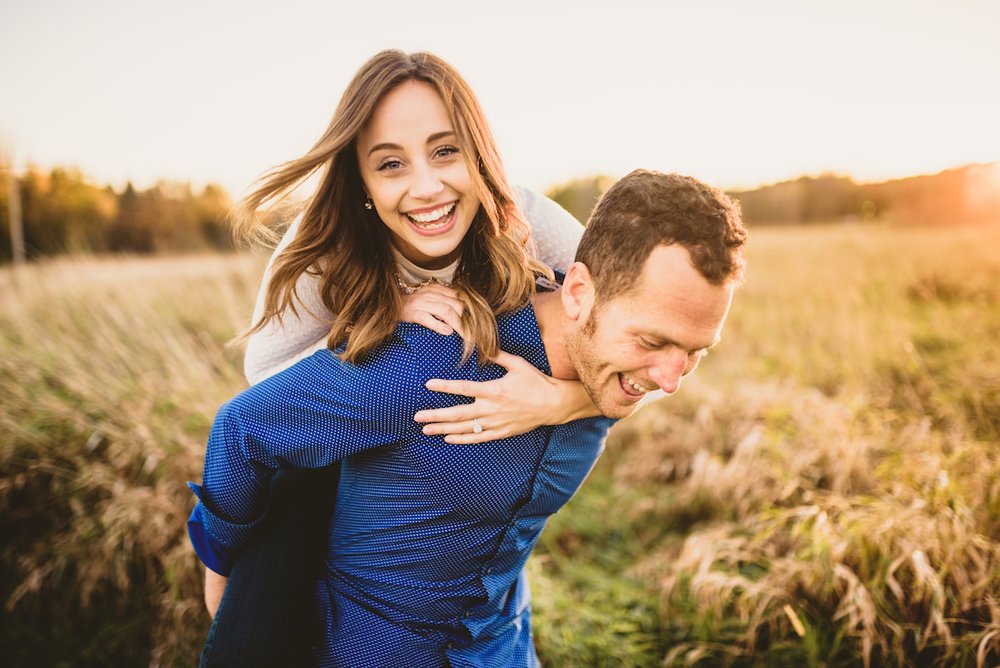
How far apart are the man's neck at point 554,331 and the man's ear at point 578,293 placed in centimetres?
8

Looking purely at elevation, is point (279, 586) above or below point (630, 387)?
below

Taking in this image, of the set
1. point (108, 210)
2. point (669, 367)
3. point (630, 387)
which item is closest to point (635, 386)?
point (630, 387)

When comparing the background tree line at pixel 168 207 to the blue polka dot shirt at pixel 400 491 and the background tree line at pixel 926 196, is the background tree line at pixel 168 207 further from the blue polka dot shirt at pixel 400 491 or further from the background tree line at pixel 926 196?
the blue polka dot shirt at pixel 400 491

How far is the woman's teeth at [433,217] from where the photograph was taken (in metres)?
2.12

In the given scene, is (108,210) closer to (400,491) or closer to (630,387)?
(400,491)

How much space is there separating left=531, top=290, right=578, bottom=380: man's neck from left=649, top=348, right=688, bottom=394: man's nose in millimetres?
309

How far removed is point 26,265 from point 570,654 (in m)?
8.49

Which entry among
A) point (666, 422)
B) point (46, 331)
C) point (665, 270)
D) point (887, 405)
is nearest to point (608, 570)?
point (666, 422)

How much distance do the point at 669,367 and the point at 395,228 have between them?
1.13 metres

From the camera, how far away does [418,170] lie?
2049mm

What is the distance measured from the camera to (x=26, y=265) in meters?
7.59

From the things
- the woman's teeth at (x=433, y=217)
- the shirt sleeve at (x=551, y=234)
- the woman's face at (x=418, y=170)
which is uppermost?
the woman's face at (x=418, y=170)

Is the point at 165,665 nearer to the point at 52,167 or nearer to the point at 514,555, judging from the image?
the point at 514,555

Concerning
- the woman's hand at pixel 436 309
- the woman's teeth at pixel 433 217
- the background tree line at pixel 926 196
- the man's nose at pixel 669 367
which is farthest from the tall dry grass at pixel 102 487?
the background tree line at pixel 926 196
